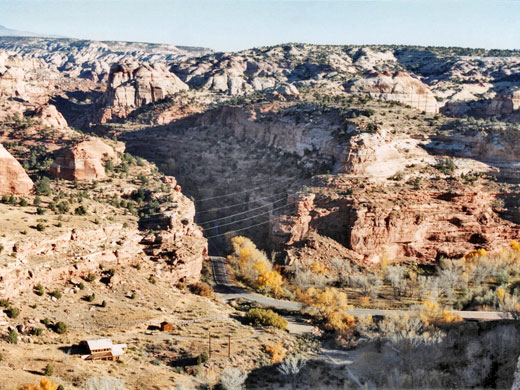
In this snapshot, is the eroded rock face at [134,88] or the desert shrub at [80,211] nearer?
the desert shrub at [80,211]

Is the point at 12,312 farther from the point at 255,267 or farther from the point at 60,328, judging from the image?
the point at 255,267

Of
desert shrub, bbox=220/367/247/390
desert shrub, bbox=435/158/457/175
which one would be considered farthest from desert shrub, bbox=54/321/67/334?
desert shrub, bbox=435/158/457/175

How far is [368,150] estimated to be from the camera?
194ft

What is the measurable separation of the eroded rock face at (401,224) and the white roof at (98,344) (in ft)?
81.9

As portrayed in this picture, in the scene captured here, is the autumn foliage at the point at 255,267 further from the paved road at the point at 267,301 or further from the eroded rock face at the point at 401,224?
the eroded rock face at the point at 401,224

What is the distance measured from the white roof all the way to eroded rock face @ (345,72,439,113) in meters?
74.9

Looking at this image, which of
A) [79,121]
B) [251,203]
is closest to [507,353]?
[251,203]

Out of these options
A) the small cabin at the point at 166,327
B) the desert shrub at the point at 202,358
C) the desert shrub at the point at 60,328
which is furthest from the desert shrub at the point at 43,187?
the desert shrub at the point at 202,358

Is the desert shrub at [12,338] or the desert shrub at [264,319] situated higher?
the desert shrub at [12,338]

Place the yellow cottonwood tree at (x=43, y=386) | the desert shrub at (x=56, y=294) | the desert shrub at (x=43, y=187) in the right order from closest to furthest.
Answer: the yellow cottonwood tree at (x=43, y=386) < the desert shrub at (x=56, y=294) < the desert shrub at (x=43, y=187)

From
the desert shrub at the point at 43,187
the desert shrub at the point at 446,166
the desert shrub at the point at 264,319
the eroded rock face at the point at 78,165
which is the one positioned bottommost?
the desert shrub at the point at 264,319

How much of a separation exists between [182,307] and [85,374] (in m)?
12.3

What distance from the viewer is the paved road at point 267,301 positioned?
4503 cm

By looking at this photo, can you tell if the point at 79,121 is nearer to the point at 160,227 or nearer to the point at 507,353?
the point at 160,227
